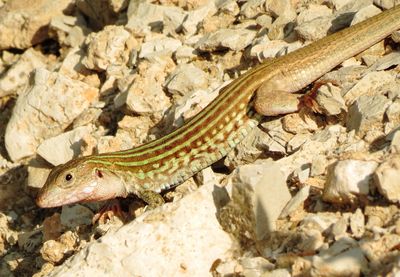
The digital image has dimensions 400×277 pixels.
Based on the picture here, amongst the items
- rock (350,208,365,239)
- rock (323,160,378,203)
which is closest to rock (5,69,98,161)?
rock (323,160,378,203)

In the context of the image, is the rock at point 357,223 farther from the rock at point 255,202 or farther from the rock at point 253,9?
the rock at point 253,9

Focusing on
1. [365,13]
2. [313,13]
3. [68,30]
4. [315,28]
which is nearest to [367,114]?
[365,13]

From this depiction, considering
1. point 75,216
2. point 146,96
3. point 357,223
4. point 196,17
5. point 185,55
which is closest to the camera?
point 357,223

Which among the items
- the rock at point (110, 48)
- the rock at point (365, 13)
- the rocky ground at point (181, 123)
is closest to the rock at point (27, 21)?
the rocky ground at point (181, 123)

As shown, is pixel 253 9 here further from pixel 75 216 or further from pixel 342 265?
pixel 342 265

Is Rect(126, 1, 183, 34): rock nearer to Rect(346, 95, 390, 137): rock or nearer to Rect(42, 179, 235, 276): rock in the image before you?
Rect(346, 95, 390, 137): rock

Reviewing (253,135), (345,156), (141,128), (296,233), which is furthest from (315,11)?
(296,233)
